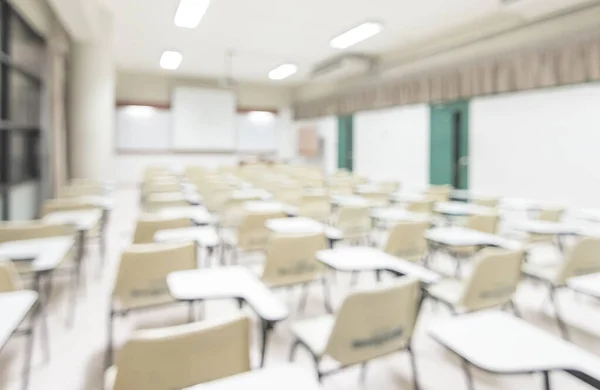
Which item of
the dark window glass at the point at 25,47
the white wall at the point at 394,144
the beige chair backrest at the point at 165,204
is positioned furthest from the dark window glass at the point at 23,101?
the white wall at the point at 394,144

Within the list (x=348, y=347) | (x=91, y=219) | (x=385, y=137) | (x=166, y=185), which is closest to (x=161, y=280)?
(x=348, y=347)

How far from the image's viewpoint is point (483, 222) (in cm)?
414

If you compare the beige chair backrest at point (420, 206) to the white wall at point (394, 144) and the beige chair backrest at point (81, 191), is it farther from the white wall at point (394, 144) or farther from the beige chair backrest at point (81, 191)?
the white wall at point (394, 144)

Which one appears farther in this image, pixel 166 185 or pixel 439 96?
pixel 439 96

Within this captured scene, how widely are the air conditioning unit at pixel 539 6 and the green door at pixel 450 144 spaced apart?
2.44 m

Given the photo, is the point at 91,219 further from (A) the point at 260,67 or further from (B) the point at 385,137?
(A) the point at 260,67

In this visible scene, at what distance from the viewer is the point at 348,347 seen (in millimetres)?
1869

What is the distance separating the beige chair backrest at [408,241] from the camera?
11.5 ft

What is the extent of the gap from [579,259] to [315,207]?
3094 millimetres

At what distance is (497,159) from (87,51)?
Result: 8.70 m

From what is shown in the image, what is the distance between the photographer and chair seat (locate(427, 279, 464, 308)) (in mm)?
2750

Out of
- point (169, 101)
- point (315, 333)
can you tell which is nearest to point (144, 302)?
point (315, 333)

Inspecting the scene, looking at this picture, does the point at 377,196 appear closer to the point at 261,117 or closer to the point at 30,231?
the point at 30,231

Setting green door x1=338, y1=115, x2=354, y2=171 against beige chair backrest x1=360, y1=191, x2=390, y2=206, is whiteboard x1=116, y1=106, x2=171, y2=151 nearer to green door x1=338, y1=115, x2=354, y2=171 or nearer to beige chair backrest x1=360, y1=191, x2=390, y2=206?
green door x1=338, y1=115, x2=354, y2=171
